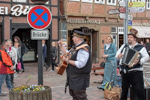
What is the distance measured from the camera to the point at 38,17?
18.5ft

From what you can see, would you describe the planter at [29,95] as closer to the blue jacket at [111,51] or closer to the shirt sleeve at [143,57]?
the shirt sleeve at [143,57]

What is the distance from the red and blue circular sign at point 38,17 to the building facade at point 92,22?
38.2 feet

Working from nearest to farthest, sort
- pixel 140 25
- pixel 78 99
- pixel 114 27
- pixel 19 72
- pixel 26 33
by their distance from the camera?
pixel 78 99 → pixel 19 72 → pixel 26 33 → pixel 114 27 → pixel 140 25

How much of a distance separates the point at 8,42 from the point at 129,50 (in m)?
3.94

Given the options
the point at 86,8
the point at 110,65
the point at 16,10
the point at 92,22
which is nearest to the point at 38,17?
the point at 110,65

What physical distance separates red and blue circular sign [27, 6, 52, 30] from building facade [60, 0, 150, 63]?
458 inches

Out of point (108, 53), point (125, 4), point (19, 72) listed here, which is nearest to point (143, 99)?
point (108, 53)

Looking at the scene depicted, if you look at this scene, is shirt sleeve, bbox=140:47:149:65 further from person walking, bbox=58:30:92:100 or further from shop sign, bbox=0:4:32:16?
shop sign, bbox=0:4:32:16

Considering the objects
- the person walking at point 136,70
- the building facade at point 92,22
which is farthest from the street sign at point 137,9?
the building facade at point 92,22

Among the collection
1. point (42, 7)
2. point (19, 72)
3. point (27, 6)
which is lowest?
point (19, 72)

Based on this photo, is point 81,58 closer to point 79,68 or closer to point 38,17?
point 79,68

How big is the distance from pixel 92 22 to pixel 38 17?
13455mm

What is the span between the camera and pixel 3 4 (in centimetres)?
1548

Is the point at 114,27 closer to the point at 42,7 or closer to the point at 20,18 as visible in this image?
the point at 20,18
